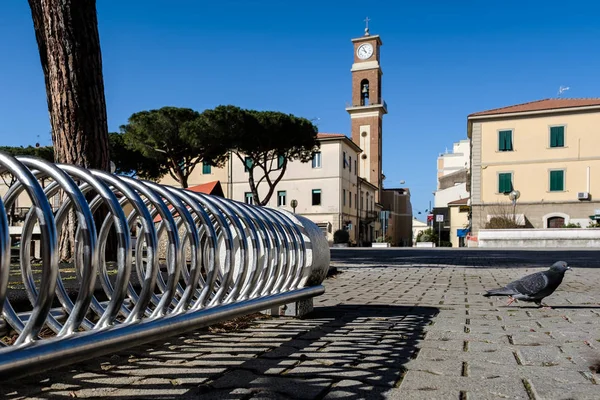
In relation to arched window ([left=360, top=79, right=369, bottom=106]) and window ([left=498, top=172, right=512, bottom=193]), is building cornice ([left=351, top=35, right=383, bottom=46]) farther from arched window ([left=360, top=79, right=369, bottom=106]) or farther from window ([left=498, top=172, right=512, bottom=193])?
window ([left=498, top=172, right=512, bottom=193])

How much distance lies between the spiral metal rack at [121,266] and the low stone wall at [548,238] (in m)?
29.5

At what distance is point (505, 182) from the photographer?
135 feet

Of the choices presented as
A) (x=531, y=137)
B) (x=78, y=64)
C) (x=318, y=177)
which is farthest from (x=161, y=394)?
(x=318, y=177)

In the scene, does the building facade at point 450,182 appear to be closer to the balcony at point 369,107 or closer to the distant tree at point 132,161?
the balcony at point 369,107

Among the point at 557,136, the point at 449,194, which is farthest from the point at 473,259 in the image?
the point at 449,194

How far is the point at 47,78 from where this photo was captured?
7336 millimetres

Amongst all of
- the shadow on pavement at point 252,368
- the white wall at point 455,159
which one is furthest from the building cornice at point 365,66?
the shadow on pavement at point 252,368

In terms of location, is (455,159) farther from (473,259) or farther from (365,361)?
(365,361)

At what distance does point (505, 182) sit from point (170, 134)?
24.2 m

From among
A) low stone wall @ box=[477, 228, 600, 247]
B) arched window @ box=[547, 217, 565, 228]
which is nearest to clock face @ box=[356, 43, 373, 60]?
arched window @ box=[547, 217, 565, 228]

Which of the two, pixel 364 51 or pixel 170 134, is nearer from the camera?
pixel 170 134

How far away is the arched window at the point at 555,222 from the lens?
39.4 m

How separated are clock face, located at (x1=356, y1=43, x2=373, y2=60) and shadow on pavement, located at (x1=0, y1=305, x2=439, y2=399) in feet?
205

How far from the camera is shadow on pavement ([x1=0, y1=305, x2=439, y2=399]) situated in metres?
2.55
